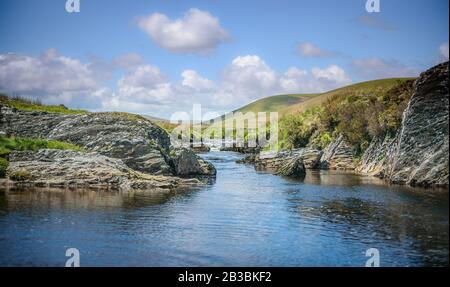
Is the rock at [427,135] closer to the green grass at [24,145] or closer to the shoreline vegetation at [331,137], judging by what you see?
the shoreline vegetation at [331,137]

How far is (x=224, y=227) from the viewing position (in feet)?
125

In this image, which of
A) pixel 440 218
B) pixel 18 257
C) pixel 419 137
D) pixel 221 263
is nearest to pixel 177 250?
pixel 221 263

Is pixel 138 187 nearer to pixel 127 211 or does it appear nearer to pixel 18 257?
pixel 127 211

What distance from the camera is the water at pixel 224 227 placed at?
3012 cm

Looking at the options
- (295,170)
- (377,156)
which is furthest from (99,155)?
(377,156)

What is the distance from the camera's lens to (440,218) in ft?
126

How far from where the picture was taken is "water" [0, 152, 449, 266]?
3012cm

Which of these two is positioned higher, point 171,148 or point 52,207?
point 171,148

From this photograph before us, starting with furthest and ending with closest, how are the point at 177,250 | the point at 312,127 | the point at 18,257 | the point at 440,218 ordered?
1. the point at 312,127
2. the point at 440,218
3. the point at 177,250
4. the point at 18,257

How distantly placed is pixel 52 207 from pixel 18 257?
1328 cm

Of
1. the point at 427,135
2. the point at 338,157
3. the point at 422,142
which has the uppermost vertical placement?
the point at 427,135

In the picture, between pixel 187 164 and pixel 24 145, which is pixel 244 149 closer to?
pixel 187 164

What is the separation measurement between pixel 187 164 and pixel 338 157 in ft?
110

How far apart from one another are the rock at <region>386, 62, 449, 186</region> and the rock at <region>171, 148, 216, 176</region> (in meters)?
25.8
